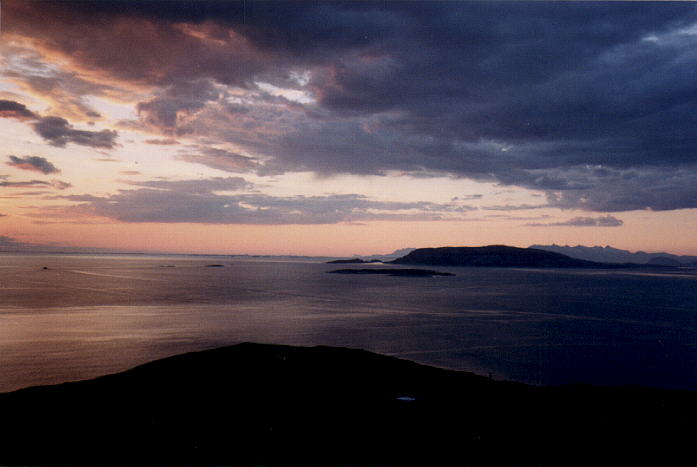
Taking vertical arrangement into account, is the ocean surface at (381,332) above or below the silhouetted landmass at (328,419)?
below

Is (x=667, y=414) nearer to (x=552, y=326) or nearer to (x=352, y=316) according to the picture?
(x=552, y=326)

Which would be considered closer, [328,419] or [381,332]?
[328,419]

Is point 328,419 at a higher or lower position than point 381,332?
higher

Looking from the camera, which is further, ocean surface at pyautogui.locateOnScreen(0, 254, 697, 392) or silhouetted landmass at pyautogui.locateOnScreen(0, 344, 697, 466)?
ocean surface at pyautogui.locateOnScreen(0, 254, 697, 392)

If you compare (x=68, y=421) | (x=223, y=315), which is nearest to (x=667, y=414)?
(x=68, y=421)

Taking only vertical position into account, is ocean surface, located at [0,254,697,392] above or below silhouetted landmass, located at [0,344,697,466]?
below

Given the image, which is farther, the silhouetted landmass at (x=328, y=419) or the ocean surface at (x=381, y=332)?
the ocean surface at (x=381, y=332)

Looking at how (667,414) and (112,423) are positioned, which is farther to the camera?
(667,414)

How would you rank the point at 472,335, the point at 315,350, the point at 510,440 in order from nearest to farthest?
the point at 510,440 → the point at 315,350 → the point at 472,335
